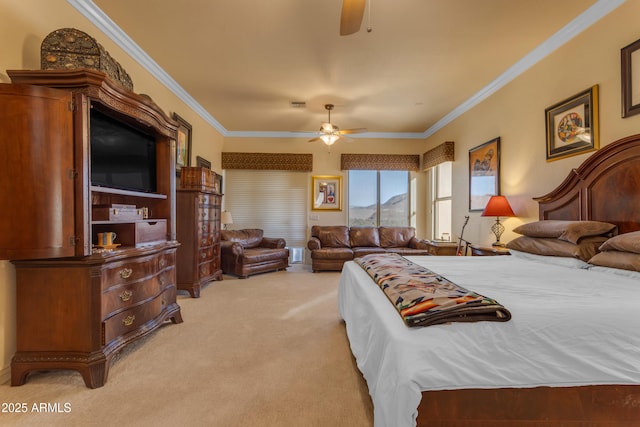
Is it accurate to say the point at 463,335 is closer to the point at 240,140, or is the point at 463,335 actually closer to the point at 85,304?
the point at 85,304

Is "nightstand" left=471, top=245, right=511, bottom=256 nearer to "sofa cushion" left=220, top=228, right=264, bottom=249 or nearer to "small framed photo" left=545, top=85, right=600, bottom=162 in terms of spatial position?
"small framed photo" left=545, top=85, right=600, bottom=162

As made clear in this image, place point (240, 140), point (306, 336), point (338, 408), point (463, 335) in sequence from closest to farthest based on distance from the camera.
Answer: point (463, 335), point (338, 408), point (306, 336), point (240, 140)

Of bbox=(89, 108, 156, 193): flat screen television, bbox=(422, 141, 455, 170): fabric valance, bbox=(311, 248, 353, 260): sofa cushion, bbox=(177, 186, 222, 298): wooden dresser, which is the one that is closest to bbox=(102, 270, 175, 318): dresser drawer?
bbox=(89, 108, 156, 193): flat screen television

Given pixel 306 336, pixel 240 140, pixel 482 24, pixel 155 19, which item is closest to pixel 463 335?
pixel 306 336

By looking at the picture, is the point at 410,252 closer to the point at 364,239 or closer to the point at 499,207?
the point at 364,239

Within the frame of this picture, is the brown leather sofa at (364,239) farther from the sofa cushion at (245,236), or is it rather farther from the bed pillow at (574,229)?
the bed pillow at (574,229)

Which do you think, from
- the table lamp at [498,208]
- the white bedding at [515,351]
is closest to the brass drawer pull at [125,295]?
the white bedding at [515,351]

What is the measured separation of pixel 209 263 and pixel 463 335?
13.0 feet

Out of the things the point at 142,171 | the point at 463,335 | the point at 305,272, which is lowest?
the point at 305,272

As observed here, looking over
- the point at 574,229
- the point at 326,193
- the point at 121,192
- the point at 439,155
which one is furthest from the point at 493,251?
the point at 326,193

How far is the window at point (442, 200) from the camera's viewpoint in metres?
5.71

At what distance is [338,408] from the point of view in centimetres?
166

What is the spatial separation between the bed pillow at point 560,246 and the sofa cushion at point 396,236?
3252 mm

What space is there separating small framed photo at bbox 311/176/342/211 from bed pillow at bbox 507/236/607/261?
4081mm
